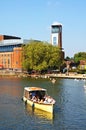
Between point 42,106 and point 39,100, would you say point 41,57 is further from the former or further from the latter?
point 42,106

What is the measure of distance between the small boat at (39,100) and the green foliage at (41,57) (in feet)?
348

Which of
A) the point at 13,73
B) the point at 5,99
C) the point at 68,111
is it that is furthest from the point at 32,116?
the point at 13,73

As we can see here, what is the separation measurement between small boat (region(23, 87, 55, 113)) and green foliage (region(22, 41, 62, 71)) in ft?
348

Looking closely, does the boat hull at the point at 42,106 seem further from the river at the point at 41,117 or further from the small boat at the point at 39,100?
the river at the point at 41,117

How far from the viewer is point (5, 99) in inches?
2852

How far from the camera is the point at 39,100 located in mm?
59344

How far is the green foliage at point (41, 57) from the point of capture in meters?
172

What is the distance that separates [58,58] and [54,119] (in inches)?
5030

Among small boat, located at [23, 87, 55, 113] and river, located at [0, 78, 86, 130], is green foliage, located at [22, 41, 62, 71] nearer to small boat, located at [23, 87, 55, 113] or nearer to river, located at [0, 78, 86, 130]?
river, located at [0, 78, 86, 130]

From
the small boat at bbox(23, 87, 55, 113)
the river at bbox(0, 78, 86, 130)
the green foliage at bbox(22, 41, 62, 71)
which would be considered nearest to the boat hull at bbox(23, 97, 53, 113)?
the small boat at bbox(23, 87, 55, 113)

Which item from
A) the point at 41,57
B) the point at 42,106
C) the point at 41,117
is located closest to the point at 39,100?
the point at 42,106

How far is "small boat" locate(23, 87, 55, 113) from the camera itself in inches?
2136

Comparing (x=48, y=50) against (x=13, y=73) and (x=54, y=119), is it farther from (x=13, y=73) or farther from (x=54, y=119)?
(x=54, y=119)

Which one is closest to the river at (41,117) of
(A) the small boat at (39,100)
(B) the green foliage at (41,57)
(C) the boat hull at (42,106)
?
(C) the boat hull at (42,106)
